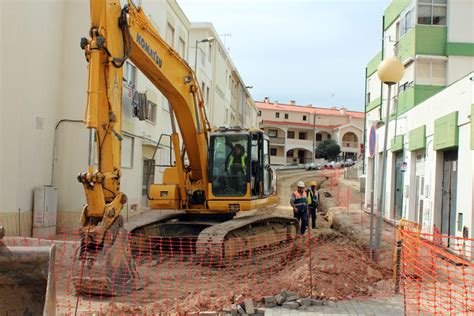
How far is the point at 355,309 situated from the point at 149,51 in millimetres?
5645

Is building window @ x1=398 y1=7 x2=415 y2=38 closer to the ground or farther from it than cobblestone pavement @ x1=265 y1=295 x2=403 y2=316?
farther from it

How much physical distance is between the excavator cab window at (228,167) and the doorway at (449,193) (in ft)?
20.1

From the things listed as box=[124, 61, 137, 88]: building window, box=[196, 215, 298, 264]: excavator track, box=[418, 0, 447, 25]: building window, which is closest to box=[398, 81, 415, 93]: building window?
box=[418, 0, 447, 25]: building window

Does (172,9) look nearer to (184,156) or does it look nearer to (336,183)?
(184,156)

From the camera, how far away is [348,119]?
8075cm

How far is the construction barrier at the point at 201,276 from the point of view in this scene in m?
6.81

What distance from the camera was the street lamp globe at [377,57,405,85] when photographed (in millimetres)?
9484

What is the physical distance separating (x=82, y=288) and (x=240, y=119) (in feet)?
142

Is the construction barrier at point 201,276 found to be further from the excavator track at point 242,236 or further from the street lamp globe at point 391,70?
the street lamp globe at point 391,70

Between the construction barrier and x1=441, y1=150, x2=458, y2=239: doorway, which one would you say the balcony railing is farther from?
the construction barrier

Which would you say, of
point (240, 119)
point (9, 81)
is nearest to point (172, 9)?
point (9, 81)

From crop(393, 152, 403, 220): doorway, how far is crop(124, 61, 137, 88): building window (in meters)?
11.1

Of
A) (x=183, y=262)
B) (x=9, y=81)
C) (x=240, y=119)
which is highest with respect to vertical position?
(x=240, y=119)

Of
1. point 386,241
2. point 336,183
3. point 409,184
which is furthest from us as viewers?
point 336,183
